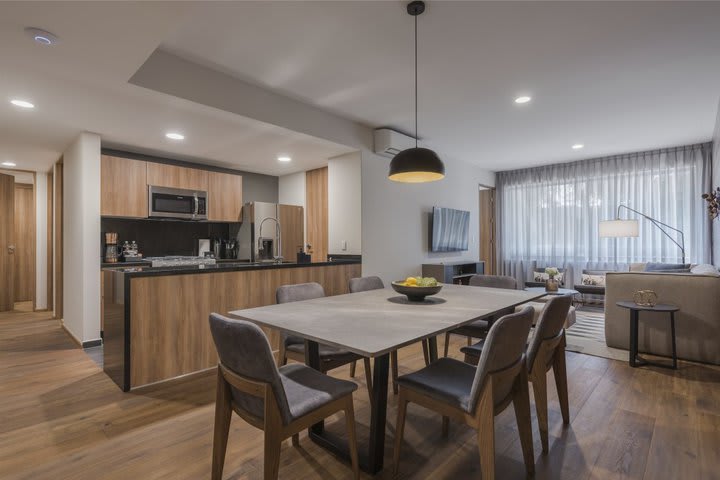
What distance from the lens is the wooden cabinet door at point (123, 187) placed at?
393cm

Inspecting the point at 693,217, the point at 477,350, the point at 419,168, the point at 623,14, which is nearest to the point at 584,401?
the point at 477,350

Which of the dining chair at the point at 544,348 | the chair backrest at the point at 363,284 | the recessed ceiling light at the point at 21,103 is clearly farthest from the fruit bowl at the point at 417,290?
the recessed ceiling light at the point at 21,103

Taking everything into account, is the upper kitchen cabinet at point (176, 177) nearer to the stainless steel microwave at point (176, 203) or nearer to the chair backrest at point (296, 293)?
the stainless steel microwave at point (176, 203)

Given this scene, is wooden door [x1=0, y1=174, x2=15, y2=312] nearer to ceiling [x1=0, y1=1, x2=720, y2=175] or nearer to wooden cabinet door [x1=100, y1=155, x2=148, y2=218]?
ceiling [x1=0, y1=1, x2=720, y2=175]

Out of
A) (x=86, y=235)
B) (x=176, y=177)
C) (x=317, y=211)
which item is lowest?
(x=86, y=235)

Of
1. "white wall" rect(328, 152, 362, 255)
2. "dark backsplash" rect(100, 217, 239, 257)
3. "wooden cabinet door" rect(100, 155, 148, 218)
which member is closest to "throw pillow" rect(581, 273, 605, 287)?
"white wall" rect(328, 152, 362, 255)

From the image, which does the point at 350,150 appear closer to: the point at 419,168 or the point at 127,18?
the point at 419,168

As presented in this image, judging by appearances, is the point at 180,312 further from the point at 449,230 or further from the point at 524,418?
the point at 449,230

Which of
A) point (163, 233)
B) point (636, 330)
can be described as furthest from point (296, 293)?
point (163, 233)

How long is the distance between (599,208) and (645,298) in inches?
128

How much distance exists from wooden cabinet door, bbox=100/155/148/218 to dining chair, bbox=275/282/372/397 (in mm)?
2759

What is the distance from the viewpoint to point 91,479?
1.68 metres

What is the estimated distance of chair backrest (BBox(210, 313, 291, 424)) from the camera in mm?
1300

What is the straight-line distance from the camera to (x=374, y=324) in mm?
1671
